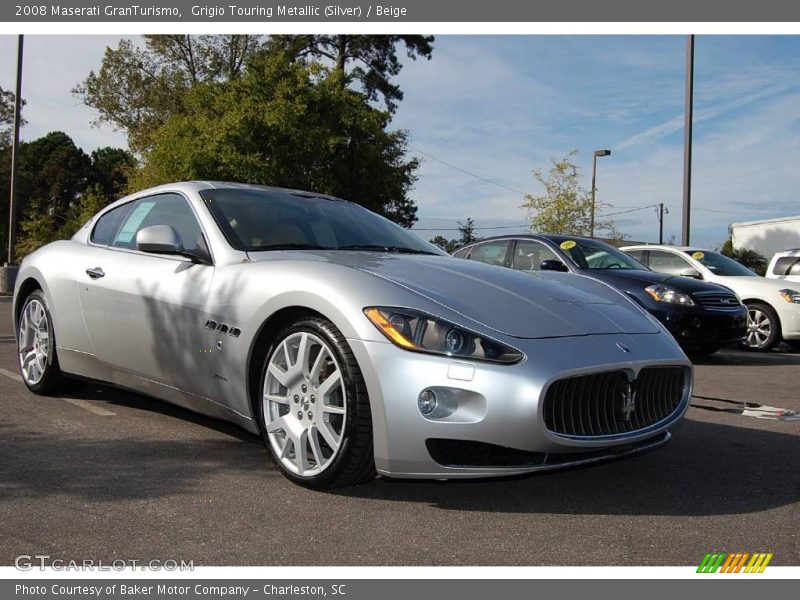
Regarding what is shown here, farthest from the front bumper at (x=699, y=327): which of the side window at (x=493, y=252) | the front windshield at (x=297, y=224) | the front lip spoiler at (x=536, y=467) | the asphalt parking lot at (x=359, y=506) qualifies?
the front lip spoiler at (x=536, y=467)

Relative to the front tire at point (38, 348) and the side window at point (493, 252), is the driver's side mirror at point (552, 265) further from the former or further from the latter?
the front tire at point (38, 348)

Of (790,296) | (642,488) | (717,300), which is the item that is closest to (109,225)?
(642,488)

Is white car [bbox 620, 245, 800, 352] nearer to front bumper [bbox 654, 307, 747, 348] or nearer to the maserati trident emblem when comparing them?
front bumper [bbox 654, 307, 747, 348]

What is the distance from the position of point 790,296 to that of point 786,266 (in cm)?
216

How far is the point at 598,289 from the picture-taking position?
4.50 metres

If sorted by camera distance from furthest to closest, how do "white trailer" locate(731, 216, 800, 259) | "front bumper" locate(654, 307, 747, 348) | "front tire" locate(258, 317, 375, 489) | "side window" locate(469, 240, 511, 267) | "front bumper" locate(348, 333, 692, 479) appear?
"white trailer" locate(731, 216, 800, 259), "side window" locate(469, 240, 511, 267), "front bumper" locate(654, 307, 747, 348), "front tire" locate(258, 317, 375, 489), "front bumper" locate(348, 333, 692, 479)

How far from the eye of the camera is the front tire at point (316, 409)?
328 cm

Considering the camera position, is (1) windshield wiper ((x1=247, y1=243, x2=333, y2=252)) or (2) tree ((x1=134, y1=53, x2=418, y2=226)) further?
(2) tree ((x1=134, y1=53, x2=418, y2=226))

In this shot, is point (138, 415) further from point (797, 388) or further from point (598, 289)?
point (797, 388)

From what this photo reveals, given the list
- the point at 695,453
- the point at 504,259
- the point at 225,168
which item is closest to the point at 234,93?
the point at 225,168

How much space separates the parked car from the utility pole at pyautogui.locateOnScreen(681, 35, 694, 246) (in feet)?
22.6

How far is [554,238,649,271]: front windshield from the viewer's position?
9383 mm

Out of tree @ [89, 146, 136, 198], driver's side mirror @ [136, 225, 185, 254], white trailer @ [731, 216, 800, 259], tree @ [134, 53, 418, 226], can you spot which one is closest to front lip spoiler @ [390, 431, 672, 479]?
driver's side mirror @ [136, 225, 185, 254]

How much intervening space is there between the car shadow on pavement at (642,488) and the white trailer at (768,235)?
109 feet
